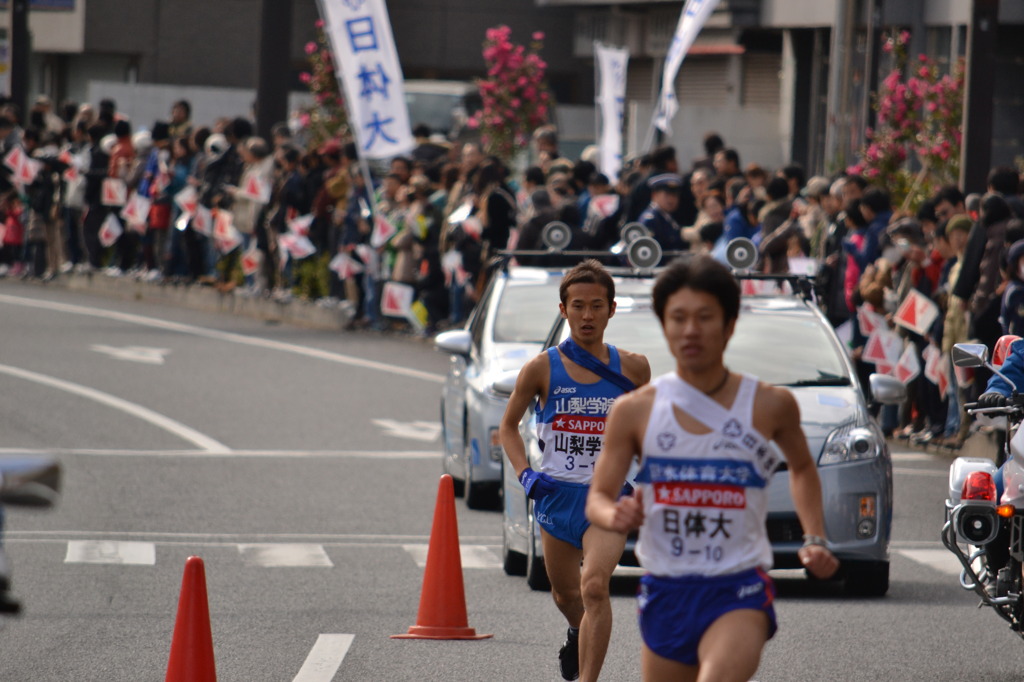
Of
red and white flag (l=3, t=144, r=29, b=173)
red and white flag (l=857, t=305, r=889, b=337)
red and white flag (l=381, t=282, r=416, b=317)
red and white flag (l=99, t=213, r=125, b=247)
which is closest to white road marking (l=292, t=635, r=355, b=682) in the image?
red and white flag (l=857, t=305, r=889, b=337)

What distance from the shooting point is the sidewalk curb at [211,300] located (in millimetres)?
26031

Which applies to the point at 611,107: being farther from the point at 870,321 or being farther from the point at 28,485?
the point at 28,485

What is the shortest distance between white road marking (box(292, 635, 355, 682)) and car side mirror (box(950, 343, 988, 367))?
285 cm

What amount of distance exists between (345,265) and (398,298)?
1.21 meters

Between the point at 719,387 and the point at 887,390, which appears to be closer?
the point at 719,387

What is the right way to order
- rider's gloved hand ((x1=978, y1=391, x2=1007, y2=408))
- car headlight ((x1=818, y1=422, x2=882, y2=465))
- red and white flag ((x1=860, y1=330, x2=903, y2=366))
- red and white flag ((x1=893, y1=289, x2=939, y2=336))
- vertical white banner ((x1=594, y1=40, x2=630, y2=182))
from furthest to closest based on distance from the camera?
vertical white banner ((x1=594, y1=40, x2=630, y2=182))
red and white flag ((x1=860, y1=330, x2=903, y2=366))
red and white flag ((x1=893, y1=289, x2=939, y2=336))
car headlight ((x1=818, y1=422, x2=882, y2=465))
rider's gloved hand ((x1=978, y1=391, x2=1007, y2=408))

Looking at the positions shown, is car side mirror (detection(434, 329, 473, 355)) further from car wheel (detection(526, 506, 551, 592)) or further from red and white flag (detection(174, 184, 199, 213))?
red and white flag (detection(174, 184, 199, 213))

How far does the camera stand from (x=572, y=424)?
8.02 meters

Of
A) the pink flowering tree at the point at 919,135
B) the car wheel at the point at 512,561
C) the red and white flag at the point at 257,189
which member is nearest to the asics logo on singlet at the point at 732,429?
the car wheel at the point at 512,561

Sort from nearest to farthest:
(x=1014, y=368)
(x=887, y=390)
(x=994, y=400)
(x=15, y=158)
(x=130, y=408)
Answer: (x=994, y=400), (x=1014, y=368), (x=887, y=390), (x=130, y=408), (x=15, y=158)

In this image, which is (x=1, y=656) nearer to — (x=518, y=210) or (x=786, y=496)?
(x=786, y=496)

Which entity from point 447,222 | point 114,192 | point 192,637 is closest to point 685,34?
point 447,222

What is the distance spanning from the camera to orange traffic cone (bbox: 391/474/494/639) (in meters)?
9.30

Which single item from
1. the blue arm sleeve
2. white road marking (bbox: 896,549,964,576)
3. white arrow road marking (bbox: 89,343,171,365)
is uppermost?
the blue arm sleeve
